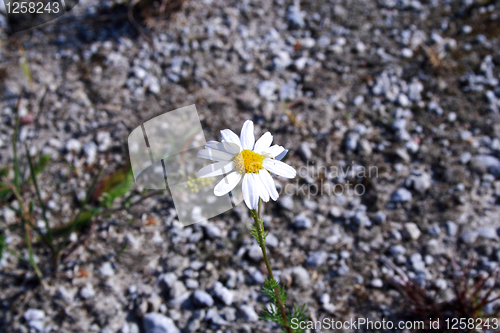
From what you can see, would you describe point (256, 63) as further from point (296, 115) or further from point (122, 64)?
point (122, 64)

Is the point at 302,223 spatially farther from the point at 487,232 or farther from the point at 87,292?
the point at 87,292

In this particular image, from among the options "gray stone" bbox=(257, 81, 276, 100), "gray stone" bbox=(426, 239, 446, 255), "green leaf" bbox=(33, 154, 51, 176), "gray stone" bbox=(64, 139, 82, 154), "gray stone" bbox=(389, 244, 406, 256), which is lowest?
"gray stone" bbox=(389, 244, 406, 256)

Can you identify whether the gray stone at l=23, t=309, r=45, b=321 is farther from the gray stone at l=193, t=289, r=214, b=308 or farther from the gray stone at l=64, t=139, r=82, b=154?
the gray stone at l=64, t=139, r=82, b=154

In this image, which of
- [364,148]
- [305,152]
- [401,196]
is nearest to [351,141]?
[364,148]

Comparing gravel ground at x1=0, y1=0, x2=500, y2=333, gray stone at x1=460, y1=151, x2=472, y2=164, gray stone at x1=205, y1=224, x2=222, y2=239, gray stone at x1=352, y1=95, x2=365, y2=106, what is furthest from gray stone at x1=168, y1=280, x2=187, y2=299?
gray stone at x1=460, y1=151, x2=472, y2=164

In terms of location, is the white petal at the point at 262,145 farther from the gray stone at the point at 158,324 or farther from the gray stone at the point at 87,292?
the gray stone at the point at 87,292
